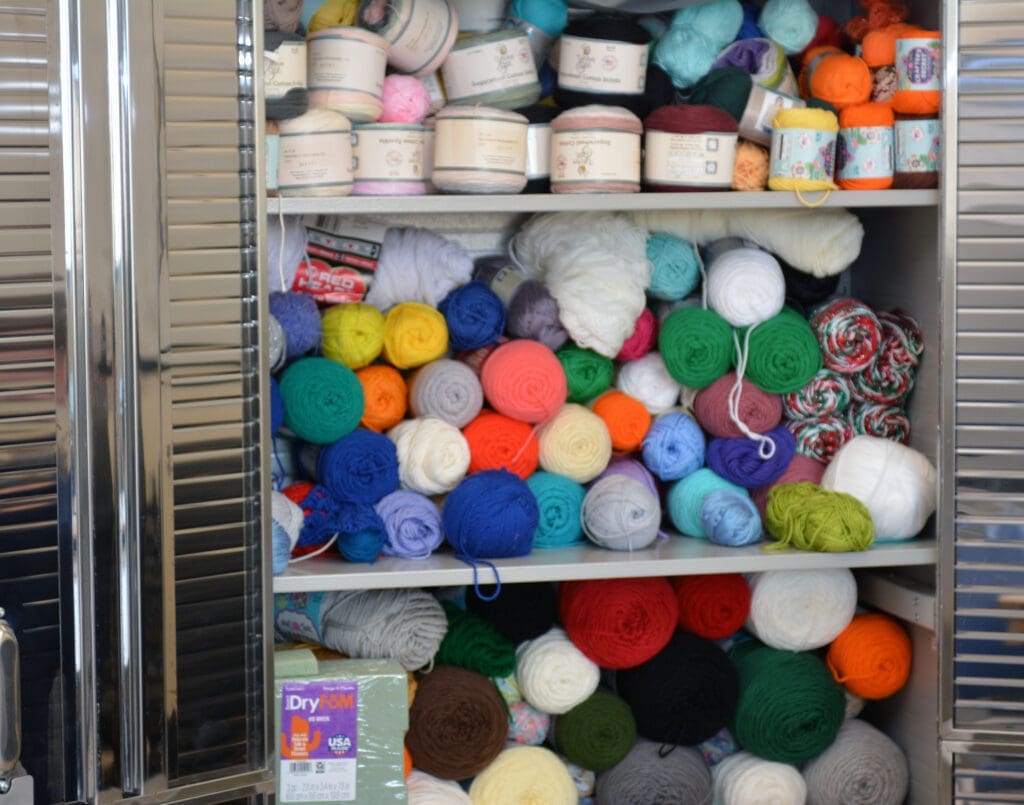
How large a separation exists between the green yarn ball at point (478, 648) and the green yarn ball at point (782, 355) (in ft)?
2.06

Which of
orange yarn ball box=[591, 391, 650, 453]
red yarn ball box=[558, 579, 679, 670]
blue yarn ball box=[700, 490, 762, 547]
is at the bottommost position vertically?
red yarn ball box=[558, 579, 679, 670]

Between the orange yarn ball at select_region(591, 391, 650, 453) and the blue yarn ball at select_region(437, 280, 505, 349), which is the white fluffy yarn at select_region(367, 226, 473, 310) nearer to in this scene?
the blue yarn ball at select_region(437, 280, 505, 349)

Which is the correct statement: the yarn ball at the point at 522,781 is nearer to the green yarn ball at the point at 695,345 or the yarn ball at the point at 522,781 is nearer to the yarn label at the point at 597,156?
the green yarn ball at the point at 695,345

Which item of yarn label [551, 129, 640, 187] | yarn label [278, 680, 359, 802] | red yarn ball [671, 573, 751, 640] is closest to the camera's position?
yarn label [278, 680, 359, 802]

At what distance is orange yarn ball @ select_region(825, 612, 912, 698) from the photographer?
7.78ft

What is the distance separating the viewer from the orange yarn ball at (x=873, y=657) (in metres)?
2.37

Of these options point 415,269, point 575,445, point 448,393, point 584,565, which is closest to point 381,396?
point 448,393

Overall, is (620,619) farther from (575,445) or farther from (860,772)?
(860,772)

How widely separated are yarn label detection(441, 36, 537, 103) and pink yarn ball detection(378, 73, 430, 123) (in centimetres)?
7

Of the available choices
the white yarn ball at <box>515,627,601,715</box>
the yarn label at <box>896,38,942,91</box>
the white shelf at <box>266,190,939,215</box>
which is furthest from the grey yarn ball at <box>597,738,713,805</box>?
the yarn label at <box>896,38,942,91</box>

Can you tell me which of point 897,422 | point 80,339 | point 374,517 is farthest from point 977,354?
point 80,339

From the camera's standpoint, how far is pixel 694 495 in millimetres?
2352

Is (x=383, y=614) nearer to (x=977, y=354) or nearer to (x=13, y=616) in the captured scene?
(x=13, y=616)

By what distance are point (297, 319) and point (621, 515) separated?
618 mm
